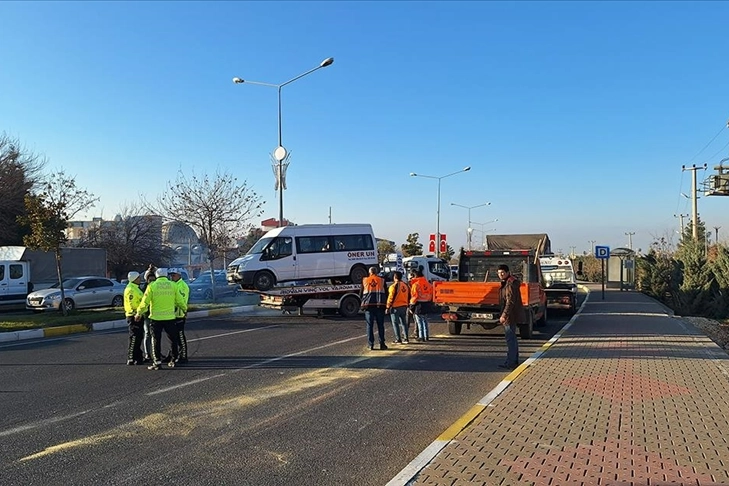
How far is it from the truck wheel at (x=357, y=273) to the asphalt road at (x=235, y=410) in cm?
708

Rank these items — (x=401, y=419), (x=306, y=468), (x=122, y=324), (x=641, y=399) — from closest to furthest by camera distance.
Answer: (x=306, y=468), (x=401, y=419), (x=641, y=399), (x=122, y=324)

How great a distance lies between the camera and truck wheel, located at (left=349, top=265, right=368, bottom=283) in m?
19.6

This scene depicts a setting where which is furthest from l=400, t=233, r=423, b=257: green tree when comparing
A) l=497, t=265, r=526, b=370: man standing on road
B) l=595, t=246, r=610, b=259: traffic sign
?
l=497, t=265, r=526, b=370: man standing on road

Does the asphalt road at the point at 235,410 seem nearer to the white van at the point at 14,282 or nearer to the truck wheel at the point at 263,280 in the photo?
the truck wheel at the point at 263,280

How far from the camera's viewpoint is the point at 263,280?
1775 centimetres

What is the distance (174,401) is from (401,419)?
3017 millimetres

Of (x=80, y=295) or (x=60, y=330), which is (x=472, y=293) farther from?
(x=80, y=295)

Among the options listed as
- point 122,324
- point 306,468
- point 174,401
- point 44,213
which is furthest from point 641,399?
point 44,213

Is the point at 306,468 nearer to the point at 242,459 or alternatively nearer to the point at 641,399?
the point at 242,459

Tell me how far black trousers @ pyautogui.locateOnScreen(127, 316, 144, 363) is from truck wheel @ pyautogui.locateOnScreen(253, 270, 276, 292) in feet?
24.1

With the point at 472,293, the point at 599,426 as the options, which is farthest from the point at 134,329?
the point at 599,426

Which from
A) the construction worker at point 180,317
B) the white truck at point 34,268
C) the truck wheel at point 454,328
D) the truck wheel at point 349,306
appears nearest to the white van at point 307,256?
the truck wheel at point 349,306

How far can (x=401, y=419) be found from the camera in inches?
258

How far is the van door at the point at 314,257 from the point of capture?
60.8 feet
